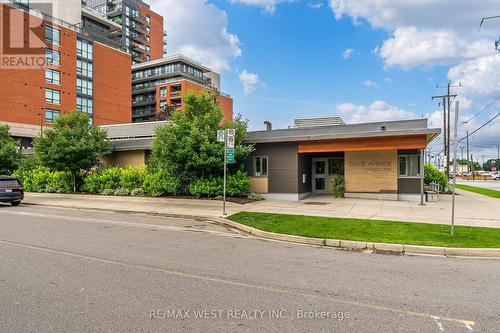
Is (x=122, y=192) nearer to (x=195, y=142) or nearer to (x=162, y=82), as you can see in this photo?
(x=195, y=142)

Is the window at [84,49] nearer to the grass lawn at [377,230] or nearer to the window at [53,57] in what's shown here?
the window at [53,57]

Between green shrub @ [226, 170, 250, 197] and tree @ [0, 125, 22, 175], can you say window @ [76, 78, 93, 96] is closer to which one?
tree @ [0, 125, 22, 175]

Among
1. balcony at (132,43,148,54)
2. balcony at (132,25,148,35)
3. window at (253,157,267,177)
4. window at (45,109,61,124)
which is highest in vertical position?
balcony at (132,25,148,35)

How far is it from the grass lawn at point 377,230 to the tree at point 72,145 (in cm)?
1369

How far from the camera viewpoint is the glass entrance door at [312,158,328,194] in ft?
69.1

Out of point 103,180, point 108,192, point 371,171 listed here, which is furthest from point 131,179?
point 371,171

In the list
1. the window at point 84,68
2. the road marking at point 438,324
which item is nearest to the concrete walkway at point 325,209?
the road marking at point 438,324

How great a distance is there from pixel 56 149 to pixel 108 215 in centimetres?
943

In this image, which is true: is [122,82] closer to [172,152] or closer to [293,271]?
[172,152]

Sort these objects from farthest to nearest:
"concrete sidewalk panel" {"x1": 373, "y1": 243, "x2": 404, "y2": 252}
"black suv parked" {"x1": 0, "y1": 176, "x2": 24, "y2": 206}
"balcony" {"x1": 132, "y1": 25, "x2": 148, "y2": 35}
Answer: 1. "balcony" {"x1": 132, "y1": 25, "x2": 148, "y2": 35}
2. "black suv parked" {"x1": 0, "y1": 176, "x2": 24, "y2": 206}
3. "concrete sidewalk panel" {"x1": 373, "y1": 243, "x2": 404, "y2": 252}

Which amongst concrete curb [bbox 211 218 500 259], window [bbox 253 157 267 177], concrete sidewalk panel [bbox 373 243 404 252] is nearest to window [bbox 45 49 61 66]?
window [bbox 253 157 267 177]

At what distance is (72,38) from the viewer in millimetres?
61250

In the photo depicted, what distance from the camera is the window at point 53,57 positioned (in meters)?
56.9

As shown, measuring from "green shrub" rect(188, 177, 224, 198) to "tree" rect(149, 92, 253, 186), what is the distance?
65cm
